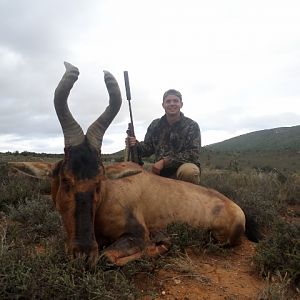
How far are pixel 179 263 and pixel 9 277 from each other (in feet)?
6.02

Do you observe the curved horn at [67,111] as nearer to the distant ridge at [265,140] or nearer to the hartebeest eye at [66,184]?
the hartebeest eye at [66,184]

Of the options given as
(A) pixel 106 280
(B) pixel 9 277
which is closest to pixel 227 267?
(A) pixel 106 280

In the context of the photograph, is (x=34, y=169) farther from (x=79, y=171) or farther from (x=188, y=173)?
(x=188, y=173)

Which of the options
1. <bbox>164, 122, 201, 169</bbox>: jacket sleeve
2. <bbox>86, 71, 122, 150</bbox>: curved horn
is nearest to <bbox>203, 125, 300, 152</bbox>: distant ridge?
<bbox>164, 122, 201, 169</bbox>: jacket sleeve

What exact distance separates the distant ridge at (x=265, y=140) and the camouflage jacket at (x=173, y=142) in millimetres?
57113

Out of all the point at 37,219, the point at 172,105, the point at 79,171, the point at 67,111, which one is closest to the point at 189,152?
the point at 172,105

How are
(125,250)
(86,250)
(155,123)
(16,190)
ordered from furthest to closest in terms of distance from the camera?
(155,123)
(16,190)
(125,250)
(86,250)

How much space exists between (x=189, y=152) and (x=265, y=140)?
72.6 m

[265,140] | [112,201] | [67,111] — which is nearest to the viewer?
[67,111]

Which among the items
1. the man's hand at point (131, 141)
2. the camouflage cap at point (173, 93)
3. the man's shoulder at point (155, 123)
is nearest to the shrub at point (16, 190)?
the man's hand at point (131, 141)

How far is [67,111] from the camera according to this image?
176 inches

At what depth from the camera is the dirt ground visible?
387 centimetres

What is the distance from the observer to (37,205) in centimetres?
629

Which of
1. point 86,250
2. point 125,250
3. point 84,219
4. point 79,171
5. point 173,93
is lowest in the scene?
point 125,250
